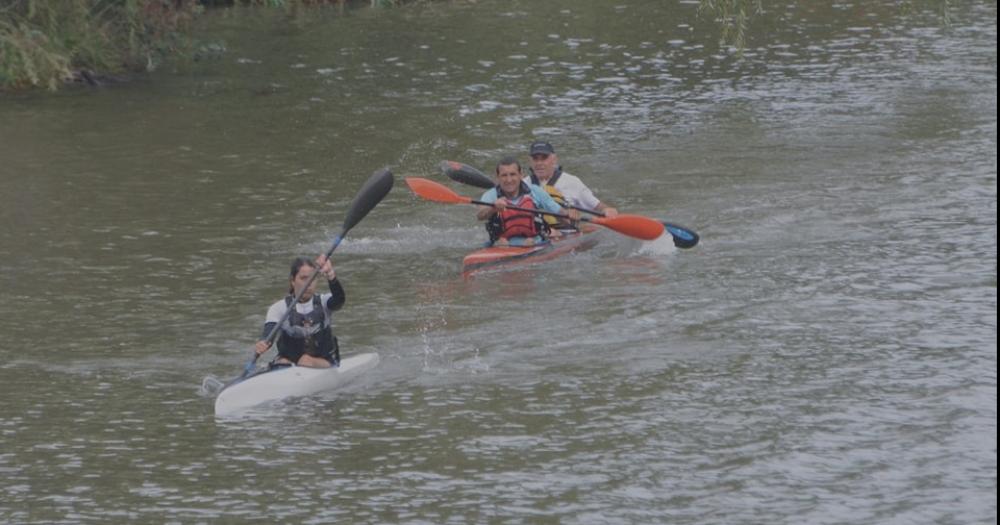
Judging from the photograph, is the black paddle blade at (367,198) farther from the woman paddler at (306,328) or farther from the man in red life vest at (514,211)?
the man in red life vest at (514,211)

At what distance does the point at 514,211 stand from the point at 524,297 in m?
1.64

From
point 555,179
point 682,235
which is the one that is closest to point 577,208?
point 555,179

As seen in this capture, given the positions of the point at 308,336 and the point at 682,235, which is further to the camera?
the point at 682,235

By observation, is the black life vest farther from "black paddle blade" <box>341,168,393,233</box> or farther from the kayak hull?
Result: the kayak hull

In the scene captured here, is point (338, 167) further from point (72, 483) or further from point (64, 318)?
point (72, 483)

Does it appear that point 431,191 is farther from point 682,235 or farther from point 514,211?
point 682,235

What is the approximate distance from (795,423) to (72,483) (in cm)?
480

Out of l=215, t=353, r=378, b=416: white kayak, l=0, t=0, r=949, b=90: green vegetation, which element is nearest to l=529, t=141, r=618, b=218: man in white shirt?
Result: l=215, t=353, r=378, b=416: white kayak

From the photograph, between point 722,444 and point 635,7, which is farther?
point 635,7

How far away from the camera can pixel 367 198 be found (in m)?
14.4

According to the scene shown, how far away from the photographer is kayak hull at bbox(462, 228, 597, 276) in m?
16.3

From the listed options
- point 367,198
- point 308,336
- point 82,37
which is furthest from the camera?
point 82,37

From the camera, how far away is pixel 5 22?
24391 millimetres

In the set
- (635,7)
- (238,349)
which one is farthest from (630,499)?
(635,7)
